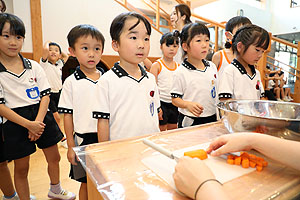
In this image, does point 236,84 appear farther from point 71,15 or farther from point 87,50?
point 71,15

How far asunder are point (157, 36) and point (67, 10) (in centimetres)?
191

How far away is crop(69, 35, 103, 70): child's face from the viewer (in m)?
1.20

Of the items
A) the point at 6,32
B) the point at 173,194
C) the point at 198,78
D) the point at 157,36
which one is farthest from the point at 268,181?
the point at 157,36

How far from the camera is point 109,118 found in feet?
3.25

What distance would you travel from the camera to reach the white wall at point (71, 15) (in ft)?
12.3

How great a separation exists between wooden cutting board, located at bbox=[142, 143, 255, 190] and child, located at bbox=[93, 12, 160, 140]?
0.42 meters

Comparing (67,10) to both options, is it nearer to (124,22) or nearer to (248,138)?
(124,22)

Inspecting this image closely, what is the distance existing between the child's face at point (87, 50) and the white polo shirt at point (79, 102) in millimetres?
106

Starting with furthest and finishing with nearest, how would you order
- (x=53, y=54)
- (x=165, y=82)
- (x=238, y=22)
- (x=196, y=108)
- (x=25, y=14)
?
1. (x=25, y=14)
2. (x=53, y=54)
3. (x=165, y=82)
4. (x=238, y=22)
5. (x=196, y=108)

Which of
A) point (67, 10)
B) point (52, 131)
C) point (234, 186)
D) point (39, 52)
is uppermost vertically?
point (67, 10)

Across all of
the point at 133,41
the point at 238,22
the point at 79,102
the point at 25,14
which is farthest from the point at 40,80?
the point at 25,14

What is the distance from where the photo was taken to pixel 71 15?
3.93 m

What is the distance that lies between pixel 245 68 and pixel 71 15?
11.8 feet

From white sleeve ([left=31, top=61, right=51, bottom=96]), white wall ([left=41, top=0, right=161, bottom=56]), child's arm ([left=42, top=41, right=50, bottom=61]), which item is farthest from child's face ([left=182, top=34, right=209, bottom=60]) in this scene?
white wall ([left=41, top=0, right=161, bottom=56])
